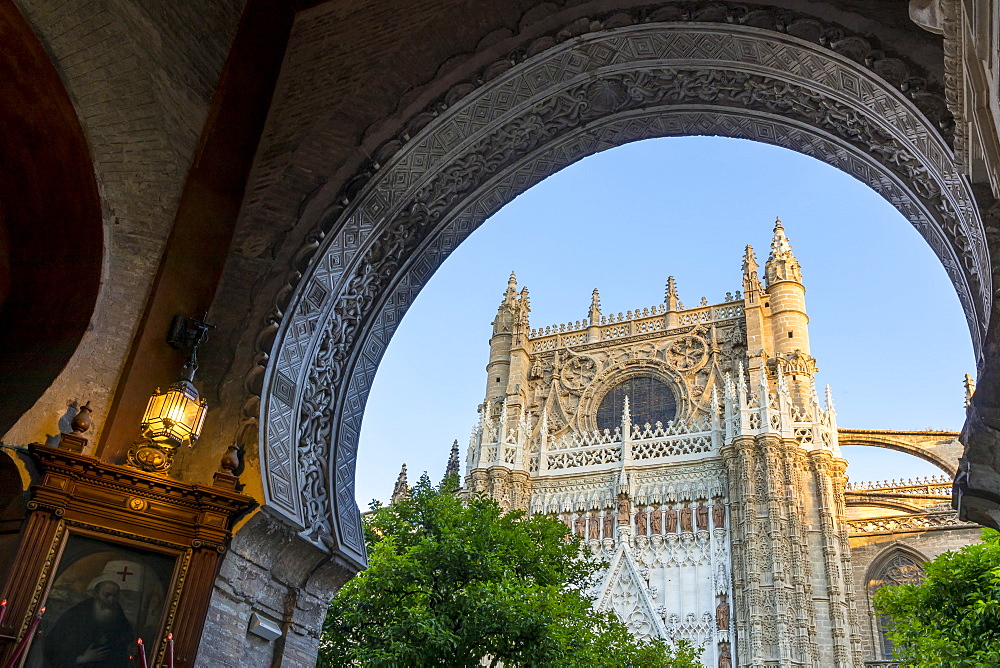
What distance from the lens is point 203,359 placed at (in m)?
6.89

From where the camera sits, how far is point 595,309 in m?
35.4

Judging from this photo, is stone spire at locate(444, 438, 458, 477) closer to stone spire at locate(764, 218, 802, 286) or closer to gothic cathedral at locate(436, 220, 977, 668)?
gothic cathedral at locate(436, 220, 977, 668)

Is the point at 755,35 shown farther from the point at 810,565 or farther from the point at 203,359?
the point at 810,565

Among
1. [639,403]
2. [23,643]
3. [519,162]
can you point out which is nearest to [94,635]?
[23,643]

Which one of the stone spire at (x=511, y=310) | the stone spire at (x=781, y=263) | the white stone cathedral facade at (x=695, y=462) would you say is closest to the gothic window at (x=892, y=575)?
the white stone cathedral facade at (x=695, y=462)

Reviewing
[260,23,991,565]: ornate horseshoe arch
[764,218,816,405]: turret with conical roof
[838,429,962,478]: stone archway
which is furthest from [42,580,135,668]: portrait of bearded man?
[838,429,962,478]: stone archway

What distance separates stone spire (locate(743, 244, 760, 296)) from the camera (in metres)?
31.7

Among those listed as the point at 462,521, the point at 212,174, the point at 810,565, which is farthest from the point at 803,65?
the point at 810,565

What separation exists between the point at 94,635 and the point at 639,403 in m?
27.6

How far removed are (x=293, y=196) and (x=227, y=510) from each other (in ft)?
9.82

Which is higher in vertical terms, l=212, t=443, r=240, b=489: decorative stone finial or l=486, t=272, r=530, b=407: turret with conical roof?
l=486, t=272, r=530, b=407: turret with conical roof

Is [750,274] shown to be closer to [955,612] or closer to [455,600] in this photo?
[955,612]

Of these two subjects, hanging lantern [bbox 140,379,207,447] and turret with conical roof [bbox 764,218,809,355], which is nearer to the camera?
hanging lantern [bbox 140,379,207,447]

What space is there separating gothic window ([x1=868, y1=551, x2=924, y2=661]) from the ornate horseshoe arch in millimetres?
23215
